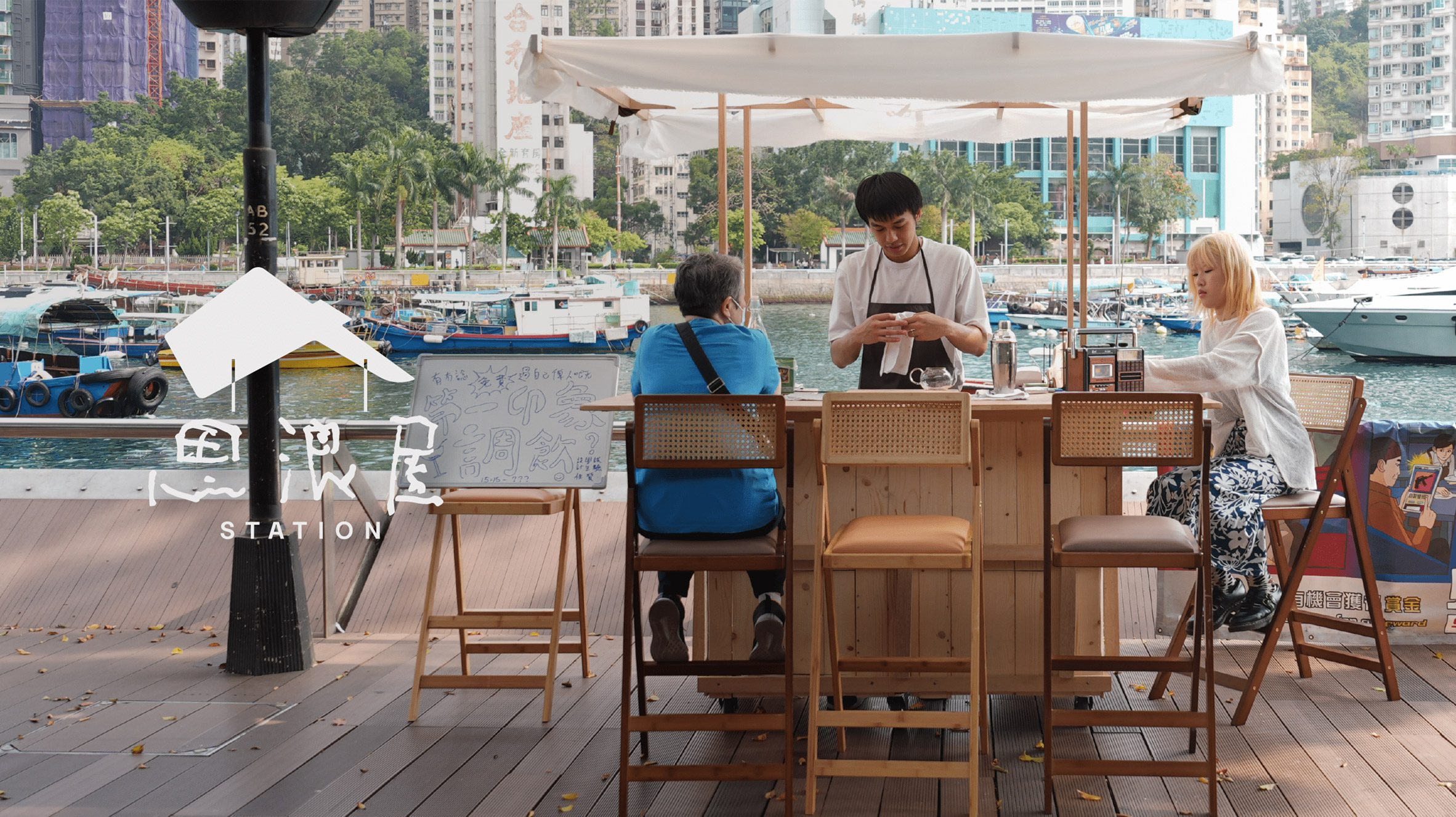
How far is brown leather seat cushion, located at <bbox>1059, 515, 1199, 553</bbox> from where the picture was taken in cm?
265

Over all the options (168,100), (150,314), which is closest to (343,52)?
(168,100)

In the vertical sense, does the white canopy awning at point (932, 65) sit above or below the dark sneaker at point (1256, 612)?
above

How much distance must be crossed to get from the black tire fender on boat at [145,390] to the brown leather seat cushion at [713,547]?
23633 millimetres

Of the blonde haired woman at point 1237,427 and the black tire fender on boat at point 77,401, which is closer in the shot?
the blonde haired woman at point 1237,427

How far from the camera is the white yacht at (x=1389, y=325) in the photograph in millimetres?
33562

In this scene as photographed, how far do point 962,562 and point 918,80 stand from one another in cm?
149

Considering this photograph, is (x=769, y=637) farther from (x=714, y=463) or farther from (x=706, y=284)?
(x=706, y=284)

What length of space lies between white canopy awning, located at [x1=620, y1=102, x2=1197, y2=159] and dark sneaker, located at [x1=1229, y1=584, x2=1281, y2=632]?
2242 mm

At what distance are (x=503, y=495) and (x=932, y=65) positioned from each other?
67.1 inches

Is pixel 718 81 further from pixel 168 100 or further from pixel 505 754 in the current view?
pixel 168 100

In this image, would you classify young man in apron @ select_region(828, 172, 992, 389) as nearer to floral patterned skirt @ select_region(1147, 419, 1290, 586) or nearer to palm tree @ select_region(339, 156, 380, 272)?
floral patterned skirt @ select_region(1147, 419, 1290, 586)

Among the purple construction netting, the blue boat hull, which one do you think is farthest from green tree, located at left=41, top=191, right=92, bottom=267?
the blue boat hull

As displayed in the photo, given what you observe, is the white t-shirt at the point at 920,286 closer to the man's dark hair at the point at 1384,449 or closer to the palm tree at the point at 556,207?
the man's dark hair at the point at 1384,449

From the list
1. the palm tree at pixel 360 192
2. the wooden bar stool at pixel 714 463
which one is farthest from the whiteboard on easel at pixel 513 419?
the palm tree at pixel 360 192
